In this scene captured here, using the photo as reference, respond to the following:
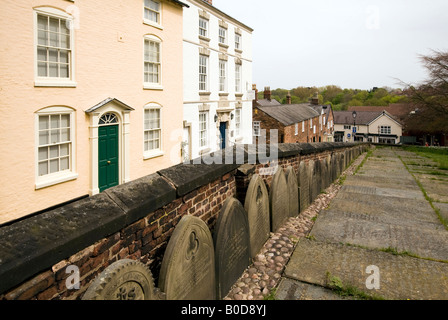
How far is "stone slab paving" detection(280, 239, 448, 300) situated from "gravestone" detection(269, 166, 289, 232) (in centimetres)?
80

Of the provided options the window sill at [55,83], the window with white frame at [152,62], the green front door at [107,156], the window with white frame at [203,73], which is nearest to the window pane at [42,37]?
the window sill at [55,83]

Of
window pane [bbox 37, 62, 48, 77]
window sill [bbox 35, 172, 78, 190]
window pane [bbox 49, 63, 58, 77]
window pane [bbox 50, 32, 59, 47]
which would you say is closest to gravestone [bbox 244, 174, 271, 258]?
window sill [bbox 35, 172, 78, 190]

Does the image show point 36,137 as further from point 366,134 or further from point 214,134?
Answer: point 366,134

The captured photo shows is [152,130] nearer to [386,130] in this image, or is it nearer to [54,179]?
[54,179]

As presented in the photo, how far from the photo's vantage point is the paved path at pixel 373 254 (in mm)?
3256

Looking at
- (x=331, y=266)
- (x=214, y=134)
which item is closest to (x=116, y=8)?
(x=214, y=134)

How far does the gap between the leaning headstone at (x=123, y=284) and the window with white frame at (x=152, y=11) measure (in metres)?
12.1

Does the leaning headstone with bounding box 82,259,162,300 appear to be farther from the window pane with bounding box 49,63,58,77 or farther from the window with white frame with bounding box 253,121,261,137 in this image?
the window with white frame with bounding box 253,121,261,137

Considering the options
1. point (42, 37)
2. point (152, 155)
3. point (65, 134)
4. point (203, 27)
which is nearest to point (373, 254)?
point (65, 134)

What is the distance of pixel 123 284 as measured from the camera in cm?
205

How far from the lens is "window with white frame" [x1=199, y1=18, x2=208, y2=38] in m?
17.1

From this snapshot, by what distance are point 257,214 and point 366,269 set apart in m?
1.52

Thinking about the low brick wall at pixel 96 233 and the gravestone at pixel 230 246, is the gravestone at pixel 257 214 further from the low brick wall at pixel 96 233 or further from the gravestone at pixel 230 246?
the low brick wall at pixel 96 233

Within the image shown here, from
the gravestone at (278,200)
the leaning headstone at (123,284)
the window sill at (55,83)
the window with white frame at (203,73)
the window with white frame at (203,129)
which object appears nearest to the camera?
the leaning headstone at (123,284)
